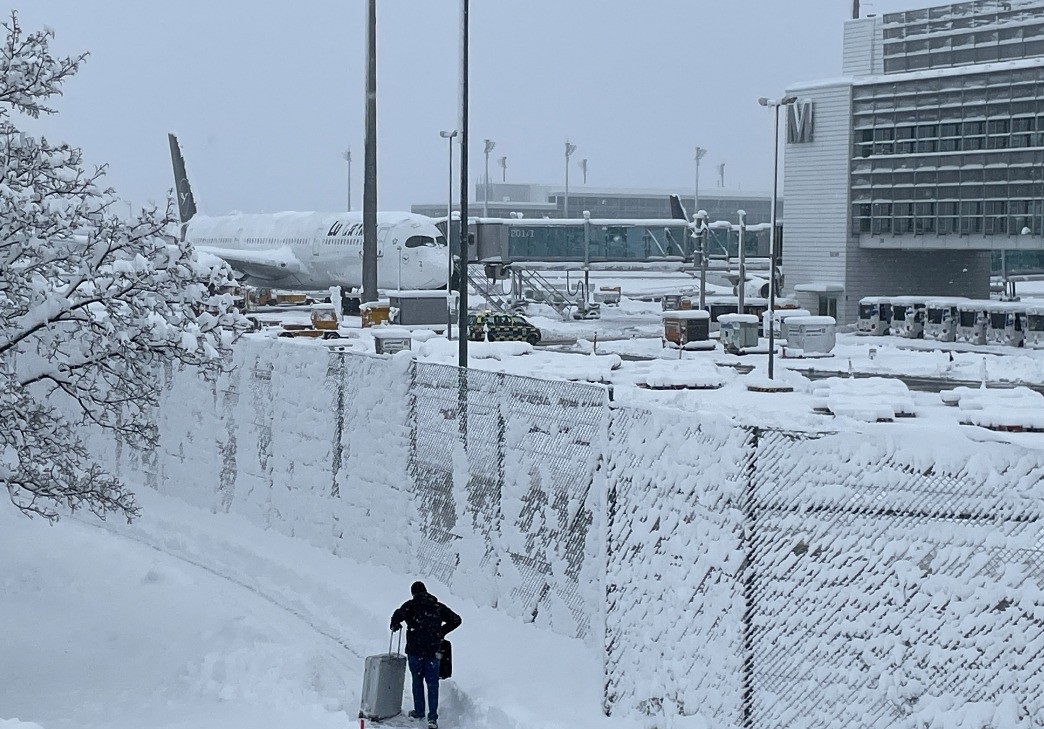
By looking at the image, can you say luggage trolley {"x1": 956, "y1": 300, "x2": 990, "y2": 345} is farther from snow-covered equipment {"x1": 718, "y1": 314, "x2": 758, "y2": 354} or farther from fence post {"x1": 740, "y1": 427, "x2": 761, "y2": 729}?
fence post {"x1": 740, "y1": 427, "x2": 761, "y2": 729}

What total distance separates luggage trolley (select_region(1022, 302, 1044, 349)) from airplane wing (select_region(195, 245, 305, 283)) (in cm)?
3819

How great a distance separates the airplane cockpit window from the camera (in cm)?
7069

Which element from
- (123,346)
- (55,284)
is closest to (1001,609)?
(123,346)

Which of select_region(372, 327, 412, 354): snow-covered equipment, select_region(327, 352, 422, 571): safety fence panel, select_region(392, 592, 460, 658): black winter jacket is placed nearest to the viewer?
select_region(392, 592, 460, 658): black winter jacket

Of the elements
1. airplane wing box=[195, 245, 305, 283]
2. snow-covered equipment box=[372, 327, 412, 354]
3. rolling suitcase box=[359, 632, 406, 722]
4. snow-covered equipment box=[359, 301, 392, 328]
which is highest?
airplane wing box=[195, 245, 305, 283]

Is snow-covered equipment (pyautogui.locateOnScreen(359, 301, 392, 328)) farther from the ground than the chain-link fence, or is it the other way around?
the chain-link fence

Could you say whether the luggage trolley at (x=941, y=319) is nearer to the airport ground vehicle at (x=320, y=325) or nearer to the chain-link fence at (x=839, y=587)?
the airport ground vehicle at (x=320, y=325)

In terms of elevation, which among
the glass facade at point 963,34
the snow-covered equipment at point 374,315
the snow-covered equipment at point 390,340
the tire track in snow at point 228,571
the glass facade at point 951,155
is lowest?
the tire track in snow at point 228,571

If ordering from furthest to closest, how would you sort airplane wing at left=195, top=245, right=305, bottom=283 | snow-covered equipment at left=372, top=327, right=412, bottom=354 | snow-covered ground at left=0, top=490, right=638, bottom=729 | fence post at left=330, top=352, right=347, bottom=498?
airplane wing at left=195, top=245, right=305, bottom=283 < snow-covered equipment at left=372, top=327, right=412, bottom=354 < fence post at left=330, top=352, right=347, bottom=498 < snow-covered ground at left=0, top=490, right=638, bottom=729

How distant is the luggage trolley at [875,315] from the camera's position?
64.6 metres

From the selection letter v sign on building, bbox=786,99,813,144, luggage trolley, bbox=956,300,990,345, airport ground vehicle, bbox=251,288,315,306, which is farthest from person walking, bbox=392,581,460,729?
airport ground vehicle, bbox=251,288,315,306

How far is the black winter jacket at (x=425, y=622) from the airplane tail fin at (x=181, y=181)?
82.0 meters

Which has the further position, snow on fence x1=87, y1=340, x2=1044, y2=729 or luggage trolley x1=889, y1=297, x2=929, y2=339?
luggage trolley x1=889, y1=297, x2=929, y2=339

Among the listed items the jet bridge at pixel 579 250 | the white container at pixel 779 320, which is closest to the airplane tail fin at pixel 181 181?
the jet bridge at pixel 579 250
